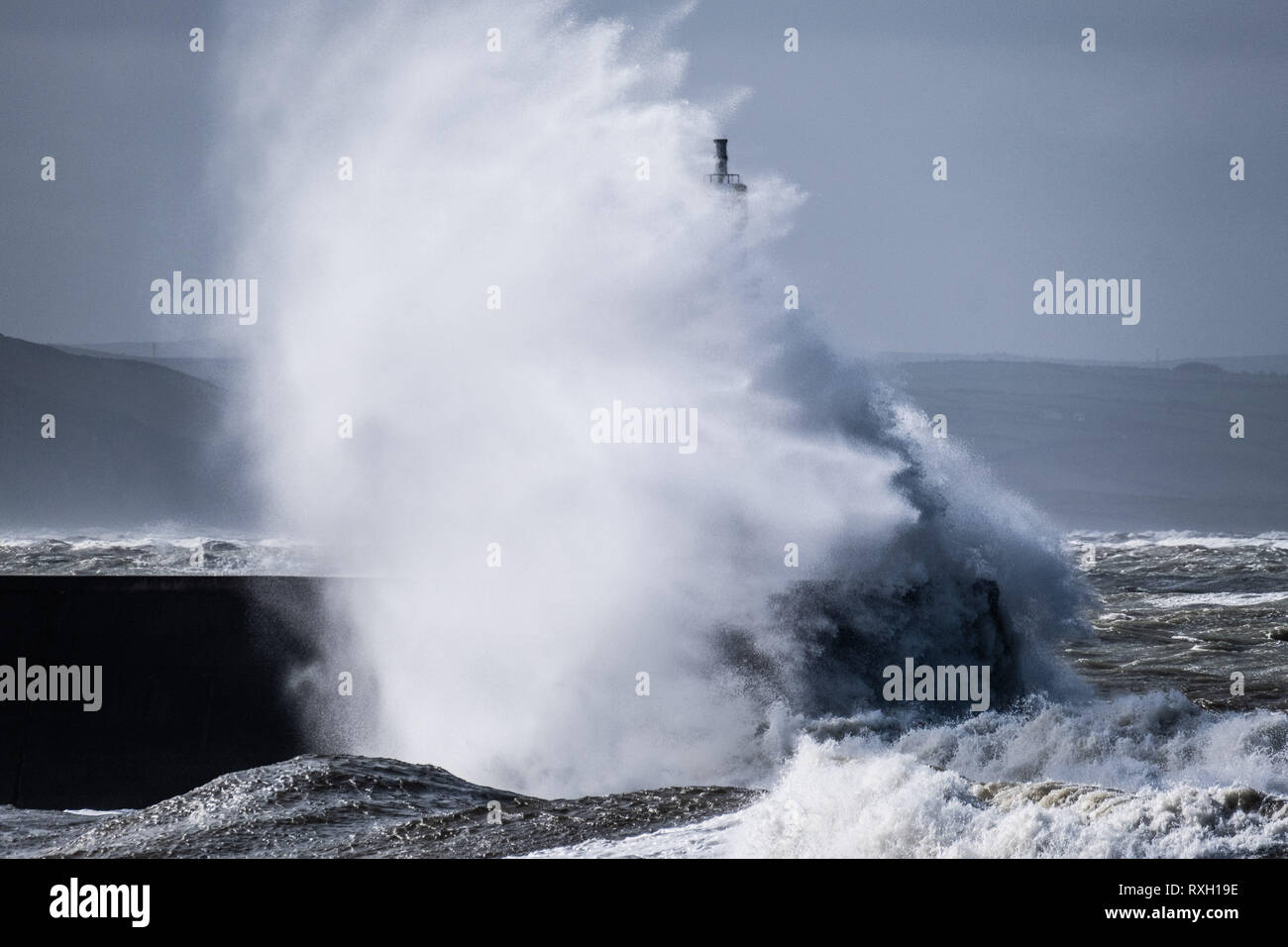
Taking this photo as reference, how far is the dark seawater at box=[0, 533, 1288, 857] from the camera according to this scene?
1106 cm

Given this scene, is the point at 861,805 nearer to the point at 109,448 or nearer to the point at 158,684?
the point at 158,684

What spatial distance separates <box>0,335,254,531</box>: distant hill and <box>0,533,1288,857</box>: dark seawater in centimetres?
9710

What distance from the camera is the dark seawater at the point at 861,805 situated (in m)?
11.1

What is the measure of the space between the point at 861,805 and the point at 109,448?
116288mm

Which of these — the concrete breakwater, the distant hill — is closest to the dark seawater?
the concrete breakwater

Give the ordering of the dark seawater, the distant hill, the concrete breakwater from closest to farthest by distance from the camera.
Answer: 1. the dark seawater
2. the concrete breakwater
3. the distant hill

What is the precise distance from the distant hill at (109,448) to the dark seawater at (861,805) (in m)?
97.1

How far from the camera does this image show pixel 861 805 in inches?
464

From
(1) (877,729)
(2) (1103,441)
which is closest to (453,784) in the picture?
(1) (877,729)

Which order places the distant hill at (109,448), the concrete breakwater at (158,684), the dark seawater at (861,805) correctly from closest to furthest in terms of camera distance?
the dark seawater at (861,805) → the concrete breakwater at (158,684) → the distant hill at (109,448)

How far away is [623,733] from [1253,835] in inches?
267

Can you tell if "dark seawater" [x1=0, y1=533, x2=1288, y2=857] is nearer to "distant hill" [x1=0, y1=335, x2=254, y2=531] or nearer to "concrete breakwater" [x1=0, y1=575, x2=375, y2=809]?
"concrete breakwater" [x1=0, y1=575, x2=375, y2=809]

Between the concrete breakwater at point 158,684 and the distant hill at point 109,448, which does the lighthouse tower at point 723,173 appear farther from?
the distant hill at point 109,448

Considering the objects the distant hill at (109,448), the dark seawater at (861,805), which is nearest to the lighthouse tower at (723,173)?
the dark seawater at (861,805)
